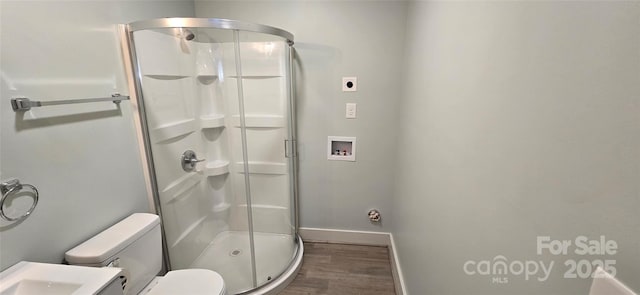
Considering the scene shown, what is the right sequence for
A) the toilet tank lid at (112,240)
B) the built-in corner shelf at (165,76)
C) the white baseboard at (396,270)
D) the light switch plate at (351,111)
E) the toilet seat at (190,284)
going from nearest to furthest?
Answer: the toilet tank lid at (112,240) < the toilet seat at (190,284) < the built-in corner shelf at (165,76) < the white baseboard at (396,270) < the light switch plate at (351,111)

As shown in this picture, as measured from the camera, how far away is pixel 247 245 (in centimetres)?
208

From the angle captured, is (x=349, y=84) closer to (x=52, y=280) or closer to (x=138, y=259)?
(x=138, y=259)

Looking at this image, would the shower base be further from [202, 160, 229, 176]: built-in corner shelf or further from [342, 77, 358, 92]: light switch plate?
[342, 77, 358, 92]: light switch plate

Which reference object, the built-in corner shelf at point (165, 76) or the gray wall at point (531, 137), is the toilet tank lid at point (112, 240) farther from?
the gray wall at point (531, 137)

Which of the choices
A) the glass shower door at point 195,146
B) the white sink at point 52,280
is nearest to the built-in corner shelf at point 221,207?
the glass shower door at point 195,146

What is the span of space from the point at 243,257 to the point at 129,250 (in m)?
0.91

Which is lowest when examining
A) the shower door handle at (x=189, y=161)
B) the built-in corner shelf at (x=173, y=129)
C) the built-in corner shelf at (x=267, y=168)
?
the built-in corner shelf at (x=267, y=168)

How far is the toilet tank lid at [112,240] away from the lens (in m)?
1.12

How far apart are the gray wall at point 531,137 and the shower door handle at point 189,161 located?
5.29 ft

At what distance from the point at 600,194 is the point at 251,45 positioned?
186 centimetres

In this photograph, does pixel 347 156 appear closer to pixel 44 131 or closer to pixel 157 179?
pixel 157 179

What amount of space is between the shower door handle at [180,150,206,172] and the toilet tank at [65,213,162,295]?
47 centimetres

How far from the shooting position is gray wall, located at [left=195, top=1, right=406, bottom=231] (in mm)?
1944

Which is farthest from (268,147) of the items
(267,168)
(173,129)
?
(173,129)
